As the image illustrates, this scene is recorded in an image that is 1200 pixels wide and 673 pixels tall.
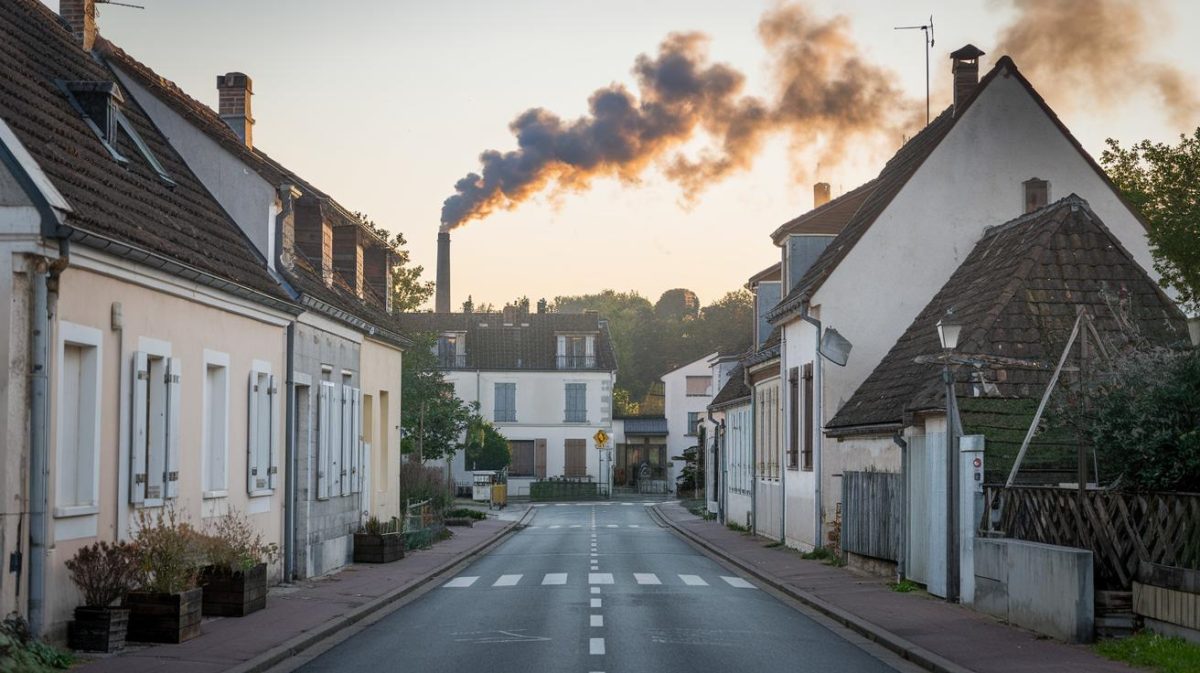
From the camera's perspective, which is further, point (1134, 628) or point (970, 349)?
point (970, 349)

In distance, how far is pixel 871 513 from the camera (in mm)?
23938

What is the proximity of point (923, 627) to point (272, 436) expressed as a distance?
10284 millimetres

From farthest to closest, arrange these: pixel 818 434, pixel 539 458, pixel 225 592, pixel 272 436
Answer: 1. pixel 539 458
2. pixel 818 434
3. pixel 272 436
4. pixel 225 592

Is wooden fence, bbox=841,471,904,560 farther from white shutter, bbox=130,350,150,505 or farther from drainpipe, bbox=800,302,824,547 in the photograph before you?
white shutter, bbox=130,350,150,505

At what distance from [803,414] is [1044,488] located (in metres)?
15.0

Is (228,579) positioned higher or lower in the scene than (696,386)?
lower

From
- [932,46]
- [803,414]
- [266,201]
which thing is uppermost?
[932,46]

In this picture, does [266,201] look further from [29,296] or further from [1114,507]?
[1114,507]

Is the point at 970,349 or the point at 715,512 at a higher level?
the point at 970,349

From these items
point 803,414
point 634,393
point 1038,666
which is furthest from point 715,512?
point 634,393

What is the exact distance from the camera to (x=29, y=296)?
1279cm

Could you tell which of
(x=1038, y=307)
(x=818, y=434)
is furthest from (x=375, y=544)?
(x=1038, y=307)

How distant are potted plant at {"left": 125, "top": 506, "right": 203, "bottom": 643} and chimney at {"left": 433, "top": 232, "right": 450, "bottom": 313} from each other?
54664mm

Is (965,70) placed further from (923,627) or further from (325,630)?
(325,630)
